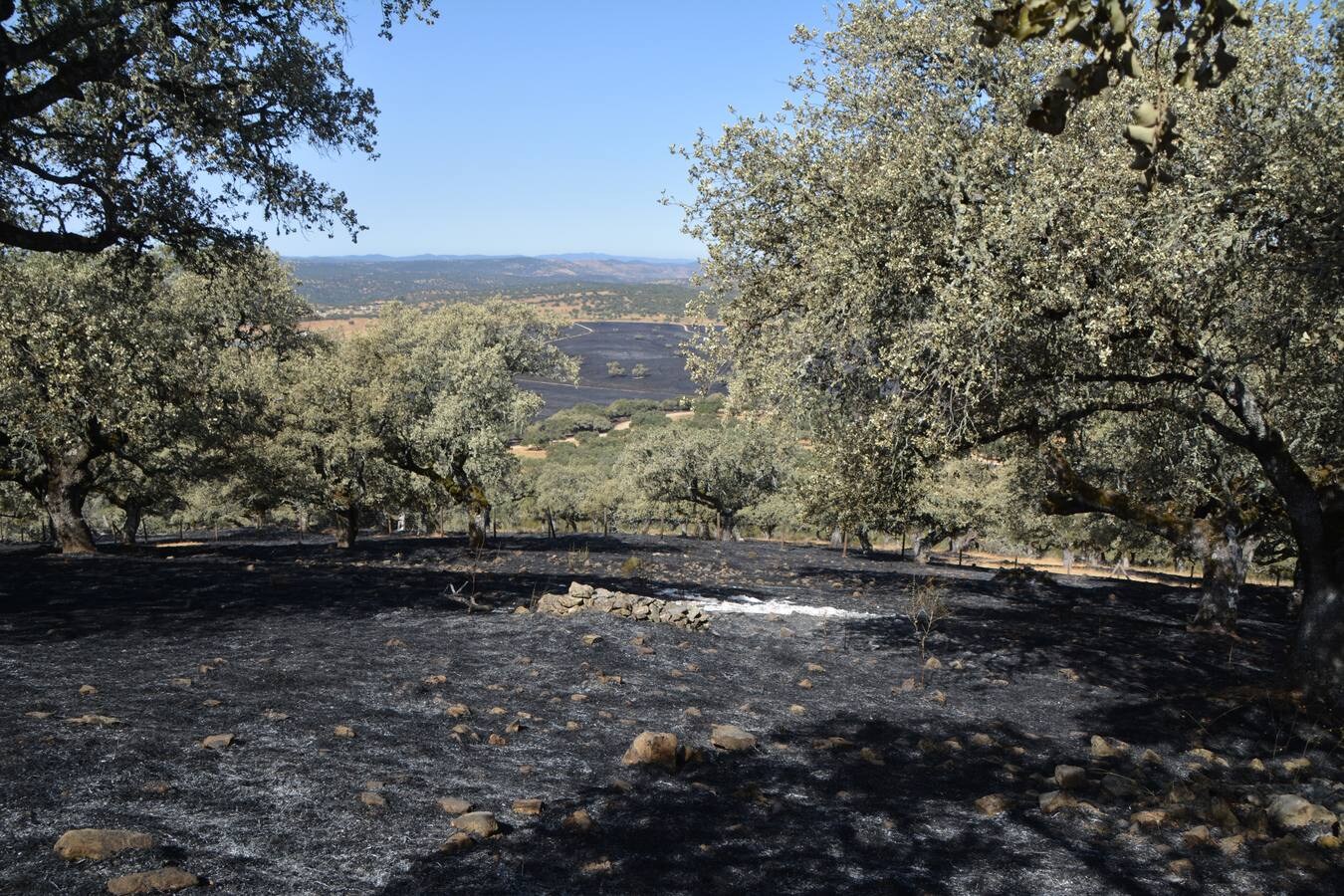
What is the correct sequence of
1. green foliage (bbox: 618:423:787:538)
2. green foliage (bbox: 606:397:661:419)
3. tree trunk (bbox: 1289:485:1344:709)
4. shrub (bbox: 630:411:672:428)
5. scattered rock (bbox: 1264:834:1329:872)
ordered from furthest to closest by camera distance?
green foliage (bbox: 606:397:661:419) → shrub (bbox: 630:411:672:428) → green foliage (bbox: 618:423:787:538) → tree trunk (bbox: 1289:485:1344:709) → scattered rock (bbox: 1264:834:1329:872)

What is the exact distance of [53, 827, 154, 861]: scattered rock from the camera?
448 centimetres

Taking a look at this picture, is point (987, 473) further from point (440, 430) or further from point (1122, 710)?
point (1122, 710)

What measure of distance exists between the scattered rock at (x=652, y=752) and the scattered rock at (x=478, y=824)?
1.82 metres

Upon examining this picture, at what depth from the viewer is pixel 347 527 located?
93.0 ft

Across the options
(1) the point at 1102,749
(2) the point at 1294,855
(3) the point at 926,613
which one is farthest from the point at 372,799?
(3) the point at 926,613

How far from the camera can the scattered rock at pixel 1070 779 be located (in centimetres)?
729

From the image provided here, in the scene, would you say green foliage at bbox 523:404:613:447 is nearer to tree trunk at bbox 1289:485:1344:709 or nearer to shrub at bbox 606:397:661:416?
shrub at bbox 606:397:661:416

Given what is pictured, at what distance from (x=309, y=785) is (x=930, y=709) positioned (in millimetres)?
6782

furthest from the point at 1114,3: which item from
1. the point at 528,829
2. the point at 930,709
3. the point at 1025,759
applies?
the point at 930,709

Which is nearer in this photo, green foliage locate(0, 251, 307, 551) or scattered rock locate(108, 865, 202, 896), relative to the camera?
scattered rock locate(108, 865, 202, 896)

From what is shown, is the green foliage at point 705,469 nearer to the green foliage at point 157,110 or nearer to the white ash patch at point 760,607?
the white ash patch at point 760,607

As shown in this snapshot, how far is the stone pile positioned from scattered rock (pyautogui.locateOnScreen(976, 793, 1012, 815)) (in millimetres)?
7280

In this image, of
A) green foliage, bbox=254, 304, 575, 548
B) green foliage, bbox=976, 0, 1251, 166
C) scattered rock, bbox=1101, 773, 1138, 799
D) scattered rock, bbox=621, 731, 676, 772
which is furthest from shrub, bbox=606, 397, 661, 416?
green foliage, bbox=976, 0, 1251, 166

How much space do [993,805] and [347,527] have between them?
2537 cm
